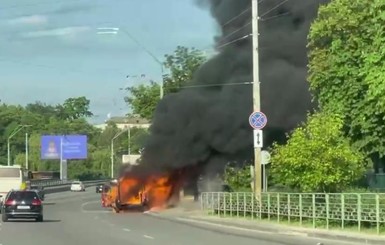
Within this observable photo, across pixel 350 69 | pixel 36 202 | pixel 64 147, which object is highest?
pixel 64 147

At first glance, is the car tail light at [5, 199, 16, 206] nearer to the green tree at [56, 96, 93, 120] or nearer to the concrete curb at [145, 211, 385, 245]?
the concrete curb at [145, 211, 385, 245]

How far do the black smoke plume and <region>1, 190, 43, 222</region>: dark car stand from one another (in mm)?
10608

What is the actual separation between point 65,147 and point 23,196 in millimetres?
72138

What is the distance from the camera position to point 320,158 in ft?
100

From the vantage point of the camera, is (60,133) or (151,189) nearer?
(151,189)

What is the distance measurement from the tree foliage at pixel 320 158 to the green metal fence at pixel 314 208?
0.82 metres

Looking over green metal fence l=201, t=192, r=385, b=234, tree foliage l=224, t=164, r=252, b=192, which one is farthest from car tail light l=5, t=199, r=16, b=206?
tree foliage l=224, t=164, r=252, b=192

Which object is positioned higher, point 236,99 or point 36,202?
point 236,99

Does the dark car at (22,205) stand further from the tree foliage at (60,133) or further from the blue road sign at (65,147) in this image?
the tree foliage at (60,133)

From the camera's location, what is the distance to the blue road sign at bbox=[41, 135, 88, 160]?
11075 centimetres

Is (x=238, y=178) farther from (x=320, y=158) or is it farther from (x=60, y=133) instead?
(x=60, y=133)

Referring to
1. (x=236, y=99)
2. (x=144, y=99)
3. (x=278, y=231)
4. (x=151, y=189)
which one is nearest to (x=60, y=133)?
(x=144, y=99)

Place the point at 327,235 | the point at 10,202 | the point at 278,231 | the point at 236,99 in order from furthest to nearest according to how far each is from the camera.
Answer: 1. the point at 236,99
2. the point at 10,202
3. the point at 278,231
4. the point at 327,235

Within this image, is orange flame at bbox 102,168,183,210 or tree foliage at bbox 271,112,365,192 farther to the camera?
orange flame at bbox 102,168,183,210
